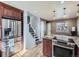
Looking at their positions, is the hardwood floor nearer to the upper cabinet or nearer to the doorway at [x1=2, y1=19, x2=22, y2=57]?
the doorway at [x1=2, y1=19, x2=22, y2=57]

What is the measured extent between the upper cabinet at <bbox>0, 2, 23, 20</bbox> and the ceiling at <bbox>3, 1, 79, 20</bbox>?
149mm

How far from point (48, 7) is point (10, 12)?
0.96 meters

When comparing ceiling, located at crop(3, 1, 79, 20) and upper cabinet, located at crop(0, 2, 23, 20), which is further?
upper cabinet, located at crop(0, 2, 23, 20)

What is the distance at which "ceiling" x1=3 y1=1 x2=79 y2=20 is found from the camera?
9.17ft

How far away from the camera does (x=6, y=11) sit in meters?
3.31

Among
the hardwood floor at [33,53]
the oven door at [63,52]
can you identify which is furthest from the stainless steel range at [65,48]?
the hardwood floor at [33,53]

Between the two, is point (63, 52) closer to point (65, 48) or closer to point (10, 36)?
point (65, 48)

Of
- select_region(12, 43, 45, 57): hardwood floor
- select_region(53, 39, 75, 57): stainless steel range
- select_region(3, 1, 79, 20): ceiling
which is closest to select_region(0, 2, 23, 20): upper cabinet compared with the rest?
select_region(3, 1, 79, 20): ceiling

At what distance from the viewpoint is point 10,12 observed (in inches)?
132

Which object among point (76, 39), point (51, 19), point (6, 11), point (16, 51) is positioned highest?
point (6, 11)

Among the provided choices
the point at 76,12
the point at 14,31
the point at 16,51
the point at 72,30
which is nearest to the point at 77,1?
the point at 76,12

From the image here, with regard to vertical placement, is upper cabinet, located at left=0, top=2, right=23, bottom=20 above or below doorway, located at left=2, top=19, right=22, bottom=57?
above

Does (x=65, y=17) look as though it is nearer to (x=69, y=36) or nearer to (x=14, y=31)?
(x=69, y=36)

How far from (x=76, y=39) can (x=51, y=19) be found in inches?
27.5
